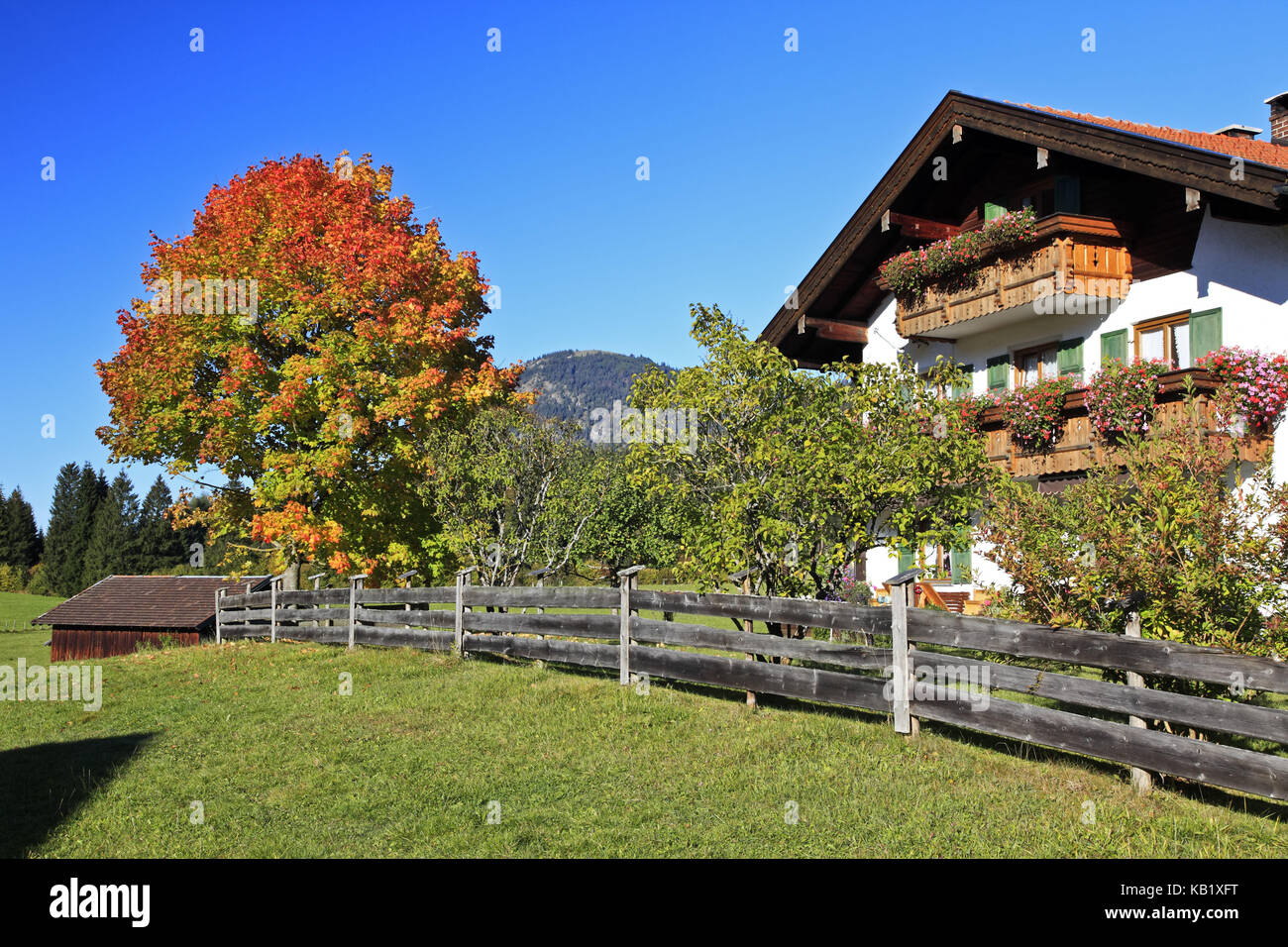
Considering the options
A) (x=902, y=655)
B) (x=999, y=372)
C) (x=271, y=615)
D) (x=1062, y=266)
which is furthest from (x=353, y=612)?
(x=1062, y=266)

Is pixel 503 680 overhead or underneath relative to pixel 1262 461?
underneath

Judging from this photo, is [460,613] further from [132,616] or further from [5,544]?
[5,544]

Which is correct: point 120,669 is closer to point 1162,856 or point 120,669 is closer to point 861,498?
point 861,498

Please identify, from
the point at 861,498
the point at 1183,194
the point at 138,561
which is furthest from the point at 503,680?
the point at 138,561

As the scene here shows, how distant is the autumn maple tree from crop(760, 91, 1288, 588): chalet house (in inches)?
361

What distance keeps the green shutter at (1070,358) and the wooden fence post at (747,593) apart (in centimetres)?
1049

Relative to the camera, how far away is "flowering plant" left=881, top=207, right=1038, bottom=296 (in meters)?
17.7

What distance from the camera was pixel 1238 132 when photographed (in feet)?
68.2

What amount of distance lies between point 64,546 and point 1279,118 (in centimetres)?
9409

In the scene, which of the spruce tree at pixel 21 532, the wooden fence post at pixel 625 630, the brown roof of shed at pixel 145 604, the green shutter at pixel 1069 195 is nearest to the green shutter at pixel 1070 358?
the green shutter at pixel 1069 195

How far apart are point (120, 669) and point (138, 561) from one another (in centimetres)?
7378

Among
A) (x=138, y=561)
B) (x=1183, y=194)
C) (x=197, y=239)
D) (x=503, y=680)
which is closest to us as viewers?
(x=503, y=680)
